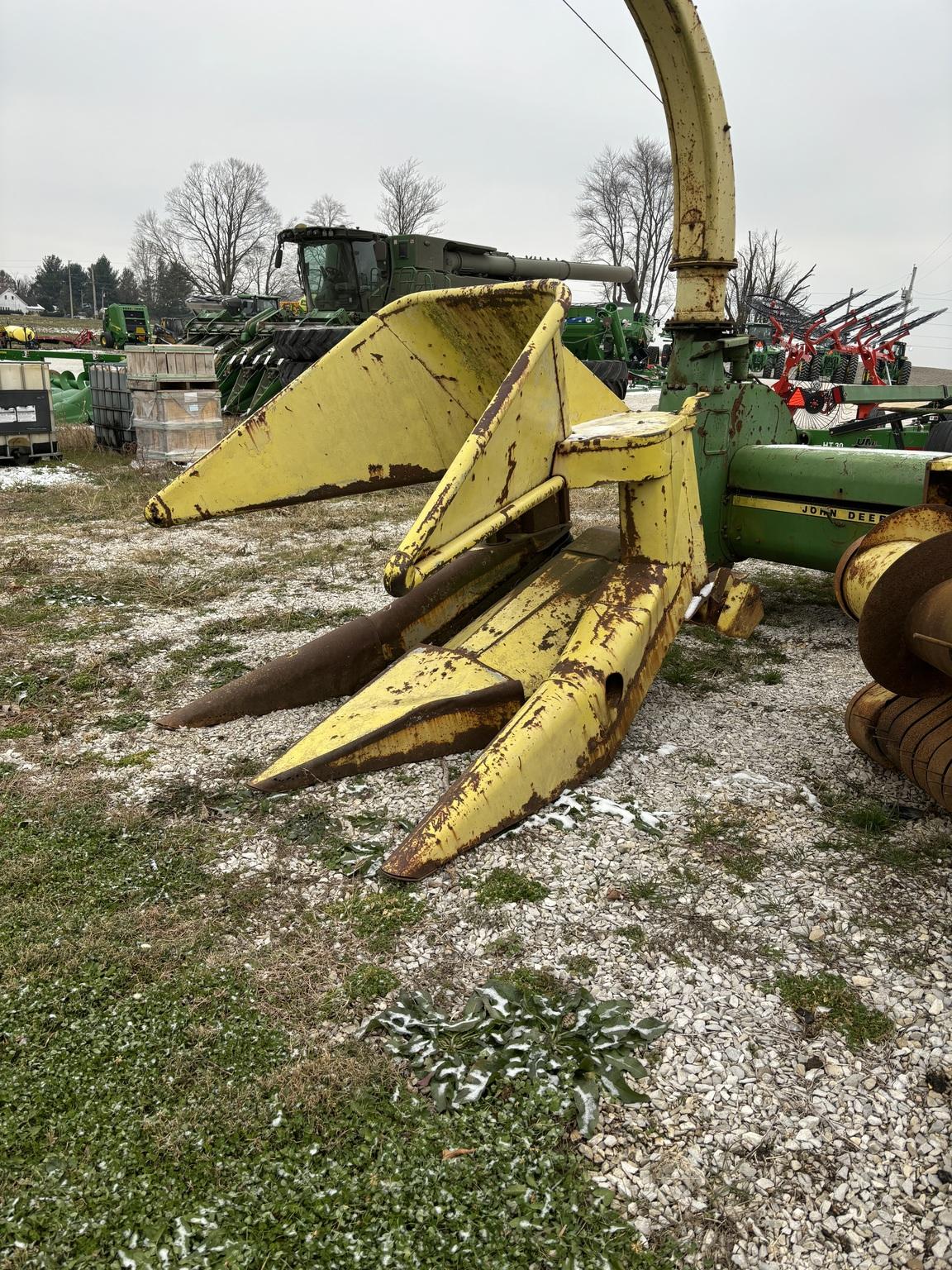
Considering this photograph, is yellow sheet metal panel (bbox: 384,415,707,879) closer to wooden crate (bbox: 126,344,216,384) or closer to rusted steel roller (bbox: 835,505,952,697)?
rusted steel roller (bbox: 835,505,952,697)

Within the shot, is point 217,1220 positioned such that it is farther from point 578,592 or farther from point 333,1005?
point 578,592

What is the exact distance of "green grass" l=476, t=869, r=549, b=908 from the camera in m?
2.42

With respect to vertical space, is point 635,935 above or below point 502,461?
below

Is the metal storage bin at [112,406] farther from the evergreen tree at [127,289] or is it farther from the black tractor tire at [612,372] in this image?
the evergreen tree at [127,289]

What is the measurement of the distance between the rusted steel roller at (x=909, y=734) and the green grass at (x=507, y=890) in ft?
4.13

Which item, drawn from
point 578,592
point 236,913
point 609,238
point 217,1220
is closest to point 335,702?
point 578,592

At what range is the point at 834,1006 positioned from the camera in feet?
6.79

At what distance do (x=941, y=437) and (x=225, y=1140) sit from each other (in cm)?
622

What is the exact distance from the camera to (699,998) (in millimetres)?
2090

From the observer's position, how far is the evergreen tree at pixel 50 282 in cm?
6675

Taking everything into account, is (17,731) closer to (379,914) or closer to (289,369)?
(379,914)

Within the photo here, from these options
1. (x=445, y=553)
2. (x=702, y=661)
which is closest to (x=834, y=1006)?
(x=445, y=553)

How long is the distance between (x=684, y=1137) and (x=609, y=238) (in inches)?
1833

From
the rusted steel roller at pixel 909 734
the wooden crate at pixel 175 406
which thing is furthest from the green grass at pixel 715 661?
the wooden crate at pixel 175 406
